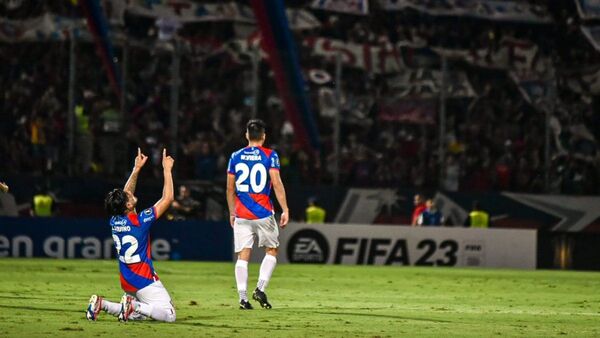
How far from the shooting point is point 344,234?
3075 cm

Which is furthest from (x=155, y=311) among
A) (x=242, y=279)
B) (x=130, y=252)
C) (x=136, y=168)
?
(x=242, y=279)

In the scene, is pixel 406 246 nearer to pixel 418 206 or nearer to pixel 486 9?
pixel 418 206

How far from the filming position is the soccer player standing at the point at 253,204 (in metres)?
15.0

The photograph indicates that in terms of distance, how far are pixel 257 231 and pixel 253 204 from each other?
340 millimetres

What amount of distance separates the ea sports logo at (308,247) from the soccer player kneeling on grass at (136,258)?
1767 centimetres

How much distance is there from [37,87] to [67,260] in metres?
4.58

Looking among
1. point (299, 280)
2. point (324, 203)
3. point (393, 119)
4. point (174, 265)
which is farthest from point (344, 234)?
point (299, 280)

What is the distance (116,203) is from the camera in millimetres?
12586

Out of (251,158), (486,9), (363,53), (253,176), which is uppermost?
(486,9)

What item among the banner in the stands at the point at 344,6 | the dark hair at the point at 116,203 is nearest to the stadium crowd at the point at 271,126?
the banner in the stands at the point at 344,6

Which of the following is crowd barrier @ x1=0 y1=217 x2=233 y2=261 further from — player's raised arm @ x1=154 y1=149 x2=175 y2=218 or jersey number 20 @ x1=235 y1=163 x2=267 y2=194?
player's raised arm @ x1=154 y1=149 x2=175 y2=218

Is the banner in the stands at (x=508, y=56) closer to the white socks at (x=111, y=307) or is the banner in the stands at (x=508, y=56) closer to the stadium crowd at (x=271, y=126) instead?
the stadium crowd at (x=271, y=126)

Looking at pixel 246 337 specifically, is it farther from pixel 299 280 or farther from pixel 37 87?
pixel 37 87

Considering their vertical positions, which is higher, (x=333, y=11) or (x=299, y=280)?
(x=333, y=11)
